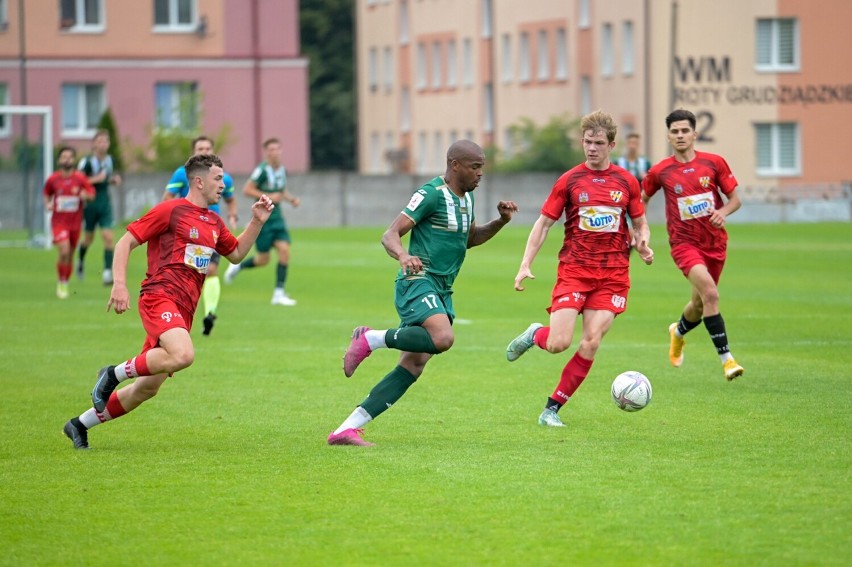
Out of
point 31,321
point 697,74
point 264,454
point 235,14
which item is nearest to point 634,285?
point 31,321

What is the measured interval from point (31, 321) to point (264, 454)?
10.2 meters

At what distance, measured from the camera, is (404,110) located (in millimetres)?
75062

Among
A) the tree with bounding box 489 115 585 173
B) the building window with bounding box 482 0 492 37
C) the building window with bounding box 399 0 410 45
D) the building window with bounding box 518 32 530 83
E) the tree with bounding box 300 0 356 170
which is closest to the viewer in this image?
the tree with bounding box 489 115 585 173

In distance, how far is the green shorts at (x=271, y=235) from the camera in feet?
68.5

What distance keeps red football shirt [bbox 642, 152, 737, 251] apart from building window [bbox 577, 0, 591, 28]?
4679 centimetres

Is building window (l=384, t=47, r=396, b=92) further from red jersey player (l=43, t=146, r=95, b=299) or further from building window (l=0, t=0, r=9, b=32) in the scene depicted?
red jersey player (l=43, t=146, r=95, b=299)

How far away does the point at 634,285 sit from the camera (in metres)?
24.0

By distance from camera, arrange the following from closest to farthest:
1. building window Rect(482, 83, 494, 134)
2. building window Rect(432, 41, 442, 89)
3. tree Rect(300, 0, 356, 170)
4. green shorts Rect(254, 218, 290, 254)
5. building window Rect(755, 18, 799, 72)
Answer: green shorts Rect(254, 218, 290, 254) → building window Rect(755, 18, 799, 72) → building window Rect(482, 83, 494, 134) → building window Rect(432, 41, 442, 89) → tree Rect(300, 0, 356, 170)

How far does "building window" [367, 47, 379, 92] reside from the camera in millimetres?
77125

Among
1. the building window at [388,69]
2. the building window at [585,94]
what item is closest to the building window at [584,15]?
the building window at [585,94]

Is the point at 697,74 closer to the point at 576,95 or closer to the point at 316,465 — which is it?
the point at 576,95

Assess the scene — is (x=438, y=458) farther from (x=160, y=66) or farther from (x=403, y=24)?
(x=403, y=24)

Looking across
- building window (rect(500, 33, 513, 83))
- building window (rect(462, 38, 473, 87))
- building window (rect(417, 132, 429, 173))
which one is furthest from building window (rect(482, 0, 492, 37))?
building window (rect(417, 132, 429, 173))

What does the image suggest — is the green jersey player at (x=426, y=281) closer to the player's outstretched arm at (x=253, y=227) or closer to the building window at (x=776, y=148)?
the player's outstretched arm at (x=253, y=227)
